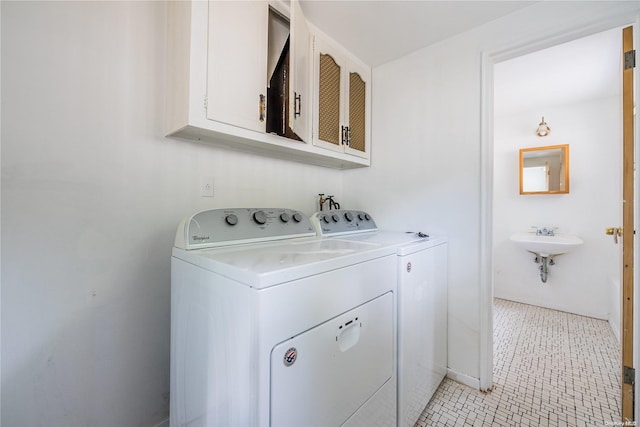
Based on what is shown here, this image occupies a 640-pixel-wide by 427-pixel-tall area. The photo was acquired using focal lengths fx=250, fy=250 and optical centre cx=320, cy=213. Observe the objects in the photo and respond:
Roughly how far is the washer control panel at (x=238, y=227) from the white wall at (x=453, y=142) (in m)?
0.89

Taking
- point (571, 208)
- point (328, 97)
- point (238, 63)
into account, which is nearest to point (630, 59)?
point (328, 97)

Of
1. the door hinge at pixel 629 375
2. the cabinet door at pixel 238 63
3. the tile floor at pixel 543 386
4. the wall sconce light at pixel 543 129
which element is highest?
the wall sconce light at pixel 543 129

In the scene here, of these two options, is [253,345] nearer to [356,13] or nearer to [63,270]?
[63,270]

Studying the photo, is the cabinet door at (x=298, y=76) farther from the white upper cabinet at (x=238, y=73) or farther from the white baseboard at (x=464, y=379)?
the white baseboard at (x=464, y=379)

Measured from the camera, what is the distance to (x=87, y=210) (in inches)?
41.4

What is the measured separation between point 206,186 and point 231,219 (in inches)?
14.5

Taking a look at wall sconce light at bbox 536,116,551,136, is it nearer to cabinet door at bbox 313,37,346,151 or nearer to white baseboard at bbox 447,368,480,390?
cabinet door at bbox 313,37,346,151

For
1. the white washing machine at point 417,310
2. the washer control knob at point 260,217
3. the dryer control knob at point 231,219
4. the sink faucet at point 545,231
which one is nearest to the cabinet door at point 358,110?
the white washing machine at point 417,310

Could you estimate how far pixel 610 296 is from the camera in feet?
7.89

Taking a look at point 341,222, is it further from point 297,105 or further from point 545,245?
point 545,245

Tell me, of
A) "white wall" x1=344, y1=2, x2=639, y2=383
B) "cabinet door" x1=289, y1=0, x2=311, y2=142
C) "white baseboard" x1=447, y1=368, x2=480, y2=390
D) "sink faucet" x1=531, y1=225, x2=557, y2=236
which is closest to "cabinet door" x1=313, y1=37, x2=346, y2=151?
"cabinet door" x1=289, y1=0, x2=311, y2=142

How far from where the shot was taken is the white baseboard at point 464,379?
1571 millimetres

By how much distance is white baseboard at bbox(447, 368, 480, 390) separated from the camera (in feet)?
5.16

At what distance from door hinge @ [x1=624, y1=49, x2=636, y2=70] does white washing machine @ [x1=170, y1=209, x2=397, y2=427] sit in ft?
5.00
